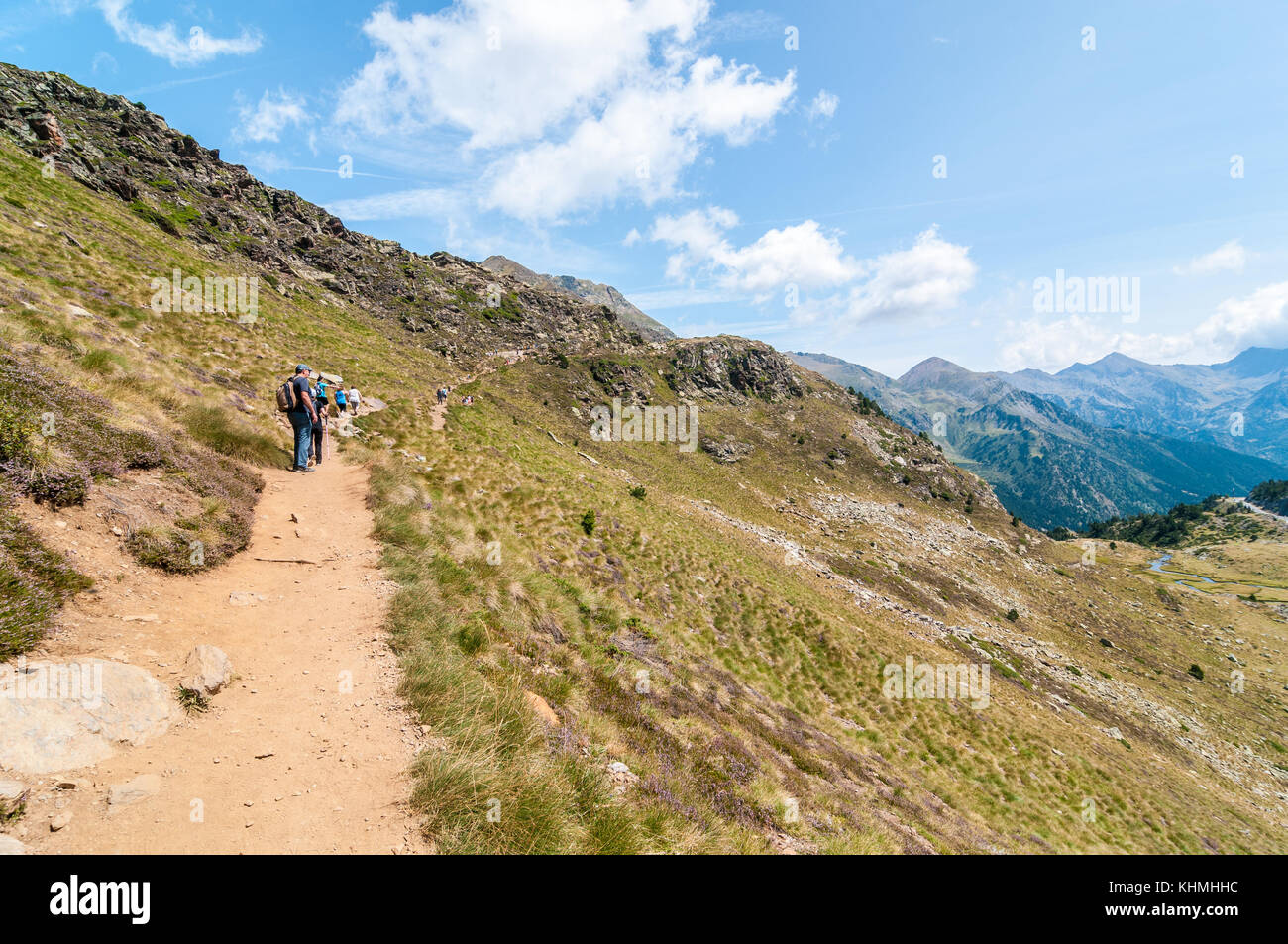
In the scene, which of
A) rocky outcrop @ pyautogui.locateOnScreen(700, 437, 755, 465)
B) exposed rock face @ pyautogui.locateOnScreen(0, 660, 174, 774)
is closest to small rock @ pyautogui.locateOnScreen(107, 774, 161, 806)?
exposed rock face @ pyautogui.locateOnScreen(0, 660, 174, 774)

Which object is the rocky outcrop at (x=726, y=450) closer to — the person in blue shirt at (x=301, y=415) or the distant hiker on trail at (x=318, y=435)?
the distant hiker on trail at (x=318, y=435)

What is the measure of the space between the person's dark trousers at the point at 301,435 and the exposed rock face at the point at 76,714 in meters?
11.0

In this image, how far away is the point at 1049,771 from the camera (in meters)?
21.5

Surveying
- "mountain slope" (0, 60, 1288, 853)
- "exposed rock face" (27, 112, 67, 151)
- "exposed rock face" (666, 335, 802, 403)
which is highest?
"exposed rock face" (27, 112, 67, 151)

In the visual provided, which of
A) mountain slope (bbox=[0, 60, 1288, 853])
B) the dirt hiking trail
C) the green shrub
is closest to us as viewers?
the dirt hiking trail

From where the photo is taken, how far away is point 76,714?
4.36m

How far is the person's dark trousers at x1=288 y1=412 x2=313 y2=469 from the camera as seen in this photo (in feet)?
47.3

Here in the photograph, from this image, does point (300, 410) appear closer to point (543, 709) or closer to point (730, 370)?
point (543, 709)

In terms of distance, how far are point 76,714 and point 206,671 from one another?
1.21m

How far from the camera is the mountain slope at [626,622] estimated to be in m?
6.77

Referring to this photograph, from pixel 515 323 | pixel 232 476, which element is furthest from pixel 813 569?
pixel 515 323

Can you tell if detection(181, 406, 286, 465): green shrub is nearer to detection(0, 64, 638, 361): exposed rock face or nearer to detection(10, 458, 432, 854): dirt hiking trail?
detection(10, 458, 432, 854): dirt hiking trail

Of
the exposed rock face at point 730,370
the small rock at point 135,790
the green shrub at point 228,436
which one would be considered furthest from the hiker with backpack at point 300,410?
the exposed rock face at point 730,370

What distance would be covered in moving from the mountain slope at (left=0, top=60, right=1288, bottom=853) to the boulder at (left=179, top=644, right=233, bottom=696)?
1.20 m
